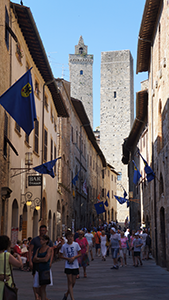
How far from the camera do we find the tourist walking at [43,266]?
7168mm

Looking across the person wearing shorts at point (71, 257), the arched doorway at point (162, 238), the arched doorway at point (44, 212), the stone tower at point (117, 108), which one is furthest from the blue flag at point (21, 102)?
the stone tower at point (117, 108)

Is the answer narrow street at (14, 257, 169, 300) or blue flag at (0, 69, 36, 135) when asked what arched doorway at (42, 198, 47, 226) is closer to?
narrow street at (14, 257, 169, 300)

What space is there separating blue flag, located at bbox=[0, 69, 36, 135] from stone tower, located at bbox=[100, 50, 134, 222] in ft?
190

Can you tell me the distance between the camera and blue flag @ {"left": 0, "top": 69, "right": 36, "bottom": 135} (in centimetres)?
996

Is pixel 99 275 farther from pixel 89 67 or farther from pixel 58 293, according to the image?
pixel 89 67

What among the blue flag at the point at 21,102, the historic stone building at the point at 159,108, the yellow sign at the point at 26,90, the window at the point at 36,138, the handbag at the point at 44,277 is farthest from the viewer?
the window at the point at 36,138

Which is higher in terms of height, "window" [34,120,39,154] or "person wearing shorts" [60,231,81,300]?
"window" [34,120,39,154]

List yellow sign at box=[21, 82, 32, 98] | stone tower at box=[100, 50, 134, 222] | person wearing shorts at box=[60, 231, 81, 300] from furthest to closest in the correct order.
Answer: stone tower at box=[100, 50, 134, 222] → yellow sign at box=[21, 82, 32, 98] → person wearing shorts at box=[60, 231, 81, 300]

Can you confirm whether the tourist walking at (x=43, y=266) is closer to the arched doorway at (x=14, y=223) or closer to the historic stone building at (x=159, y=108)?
the historic stone building at (x=159, y=108)

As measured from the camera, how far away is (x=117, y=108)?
69438 mm

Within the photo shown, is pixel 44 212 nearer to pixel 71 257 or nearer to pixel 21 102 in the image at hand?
pixel 21 102

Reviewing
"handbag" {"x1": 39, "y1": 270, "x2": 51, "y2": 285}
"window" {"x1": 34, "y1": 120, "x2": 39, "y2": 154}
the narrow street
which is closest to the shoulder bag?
A: "handbag" {"x1": 39, "y1": 270, "x2": 51, "y2": 285}

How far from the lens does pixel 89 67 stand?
289ft

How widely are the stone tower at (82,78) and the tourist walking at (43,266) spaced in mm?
78384
